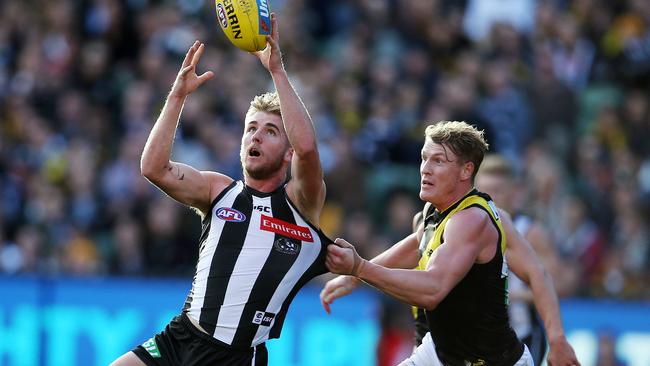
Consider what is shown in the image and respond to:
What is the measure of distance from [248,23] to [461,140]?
4.83ft

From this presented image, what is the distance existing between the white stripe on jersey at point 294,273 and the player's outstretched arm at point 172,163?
559 millimetres

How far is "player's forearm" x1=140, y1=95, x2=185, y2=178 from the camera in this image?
672cm

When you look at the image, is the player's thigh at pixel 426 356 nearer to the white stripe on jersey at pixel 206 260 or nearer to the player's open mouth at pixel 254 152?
the white stripe on jersey at pixel 206 260

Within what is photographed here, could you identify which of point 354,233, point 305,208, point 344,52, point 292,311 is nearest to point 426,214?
point 305,208

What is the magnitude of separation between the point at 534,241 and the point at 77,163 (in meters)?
6.34

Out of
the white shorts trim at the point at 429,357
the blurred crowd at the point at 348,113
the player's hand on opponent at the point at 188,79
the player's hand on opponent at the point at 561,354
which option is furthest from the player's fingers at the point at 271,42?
the blurred crowd at the point at 348,113

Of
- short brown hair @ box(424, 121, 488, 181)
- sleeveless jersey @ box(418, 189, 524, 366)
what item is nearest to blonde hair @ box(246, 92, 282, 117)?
short brown hair @ box(424, 121, 488, 181)

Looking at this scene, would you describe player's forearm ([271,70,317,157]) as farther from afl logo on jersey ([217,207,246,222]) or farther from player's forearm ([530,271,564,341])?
player's forearm ([530,271,564,341])

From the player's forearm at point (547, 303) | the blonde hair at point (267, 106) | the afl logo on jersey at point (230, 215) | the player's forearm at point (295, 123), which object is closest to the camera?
the player's forearm at point (295, 123)

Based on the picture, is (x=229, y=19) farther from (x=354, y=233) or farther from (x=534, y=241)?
(x=354, y=233)

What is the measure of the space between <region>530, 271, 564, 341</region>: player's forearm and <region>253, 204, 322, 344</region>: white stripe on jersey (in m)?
1.60

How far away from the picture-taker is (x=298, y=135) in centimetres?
660

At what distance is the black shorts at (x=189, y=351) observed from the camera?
6.81 metres

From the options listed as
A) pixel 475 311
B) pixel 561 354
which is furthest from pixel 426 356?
pixel 561 354
